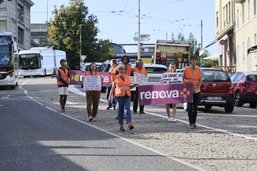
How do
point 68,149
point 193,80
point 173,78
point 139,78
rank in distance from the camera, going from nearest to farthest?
point 68,149 < point 193,80 < point 173,78 < point 139,78

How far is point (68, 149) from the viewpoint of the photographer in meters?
11.3

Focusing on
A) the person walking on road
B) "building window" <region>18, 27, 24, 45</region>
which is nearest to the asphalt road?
the person walking on road

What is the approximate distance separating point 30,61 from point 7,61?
832 inches

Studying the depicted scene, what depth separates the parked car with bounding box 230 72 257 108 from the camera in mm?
25016

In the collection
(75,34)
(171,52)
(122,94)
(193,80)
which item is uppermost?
(75,34)

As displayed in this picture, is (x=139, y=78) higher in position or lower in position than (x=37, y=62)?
lower

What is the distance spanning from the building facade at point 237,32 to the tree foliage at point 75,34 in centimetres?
2183

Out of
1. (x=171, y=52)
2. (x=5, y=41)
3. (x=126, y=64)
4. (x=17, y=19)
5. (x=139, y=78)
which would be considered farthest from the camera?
(x=17, y=19)

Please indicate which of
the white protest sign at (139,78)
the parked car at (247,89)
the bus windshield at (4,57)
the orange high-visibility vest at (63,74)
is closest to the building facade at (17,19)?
the bus windshield at (4,57)

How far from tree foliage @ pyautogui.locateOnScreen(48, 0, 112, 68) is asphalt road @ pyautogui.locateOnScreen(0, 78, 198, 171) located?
207 ft

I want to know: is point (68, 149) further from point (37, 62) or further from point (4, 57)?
point (37, 62)

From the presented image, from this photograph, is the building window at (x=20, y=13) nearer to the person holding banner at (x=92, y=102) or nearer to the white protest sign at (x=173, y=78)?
the person holding banner at (x=92, y=102)

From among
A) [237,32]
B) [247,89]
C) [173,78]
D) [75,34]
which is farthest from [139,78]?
[75,34]

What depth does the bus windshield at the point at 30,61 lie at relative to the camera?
5553 centimetres
